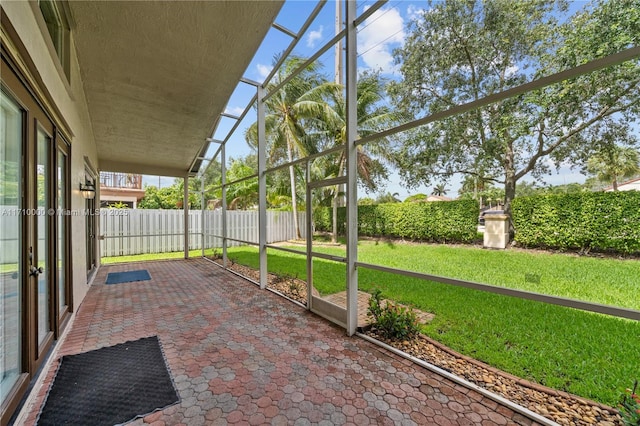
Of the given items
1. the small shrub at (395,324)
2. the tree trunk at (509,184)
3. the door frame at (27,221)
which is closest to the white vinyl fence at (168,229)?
the small shrub at (395,324)

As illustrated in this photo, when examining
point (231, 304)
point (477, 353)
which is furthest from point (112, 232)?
point (477, 353)

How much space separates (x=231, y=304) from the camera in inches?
176

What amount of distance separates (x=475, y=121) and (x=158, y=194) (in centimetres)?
2359

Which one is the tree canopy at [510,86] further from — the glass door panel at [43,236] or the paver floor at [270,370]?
the glass door panel at [43,236]

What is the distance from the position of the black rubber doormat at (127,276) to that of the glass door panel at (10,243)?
15.1 ft

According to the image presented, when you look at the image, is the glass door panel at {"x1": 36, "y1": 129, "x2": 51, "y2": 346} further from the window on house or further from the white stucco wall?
the window on house

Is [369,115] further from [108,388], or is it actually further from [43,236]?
[108,388]

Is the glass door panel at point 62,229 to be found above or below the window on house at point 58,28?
below

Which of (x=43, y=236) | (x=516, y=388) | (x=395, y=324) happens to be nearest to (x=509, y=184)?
(x=395, y=324)

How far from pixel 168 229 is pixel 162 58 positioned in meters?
8.54

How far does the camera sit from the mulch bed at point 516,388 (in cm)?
192

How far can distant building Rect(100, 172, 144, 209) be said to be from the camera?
1616 cm

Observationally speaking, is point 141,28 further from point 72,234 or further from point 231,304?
point 231,304

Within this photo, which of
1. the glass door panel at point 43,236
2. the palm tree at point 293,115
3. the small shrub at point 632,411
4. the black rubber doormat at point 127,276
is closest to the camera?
the small shrub at point 632,411
